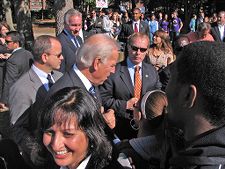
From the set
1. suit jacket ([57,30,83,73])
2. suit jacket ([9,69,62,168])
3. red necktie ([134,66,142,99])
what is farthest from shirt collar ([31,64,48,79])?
suit jacket ([57,30,83,73])

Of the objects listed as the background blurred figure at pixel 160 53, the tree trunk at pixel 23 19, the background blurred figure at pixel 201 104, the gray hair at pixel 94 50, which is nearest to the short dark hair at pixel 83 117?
the background blurred figure at pixel 201 104

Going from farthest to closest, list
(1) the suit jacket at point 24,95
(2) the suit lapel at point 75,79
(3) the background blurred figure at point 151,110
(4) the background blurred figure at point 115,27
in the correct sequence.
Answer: (4) the background blurred figure at point 115,27
(1) the suit jacket at point 24,95
(2) the suit lapel at point 75,79
(3) the background blurred figure at point 151,110

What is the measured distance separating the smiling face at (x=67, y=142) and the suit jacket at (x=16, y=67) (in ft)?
14.2

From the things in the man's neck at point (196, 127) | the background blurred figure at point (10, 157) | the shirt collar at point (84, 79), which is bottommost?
the background blurred figure at point (10, 157)

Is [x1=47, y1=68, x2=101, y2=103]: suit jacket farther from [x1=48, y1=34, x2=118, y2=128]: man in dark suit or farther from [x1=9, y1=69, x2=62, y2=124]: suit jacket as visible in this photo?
[x1=9, y1=69, x2=62, y2=124]: suit jacket

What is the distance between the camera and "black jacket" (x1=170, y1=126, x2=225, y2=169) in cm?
136

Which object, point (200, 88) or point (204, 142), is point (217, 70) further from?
point (204, 142)

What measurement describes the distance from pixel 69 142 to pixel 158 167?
49cm

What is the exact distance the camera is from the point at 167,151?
166 centimetres

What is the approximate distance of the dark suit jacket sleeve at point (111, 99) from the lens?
12.6 feet

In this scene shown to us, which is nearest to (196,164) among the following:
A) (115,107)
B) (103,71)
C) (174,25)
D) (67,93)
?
(67,93)

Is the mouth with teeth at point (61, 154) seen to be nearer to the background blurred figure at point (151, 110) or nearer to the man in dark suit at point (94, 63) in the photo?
the background blurred figure at point (151, 110)

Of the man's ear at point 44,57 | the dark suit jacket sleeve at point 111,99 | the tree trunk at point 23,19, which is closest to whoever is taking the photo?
the man's ear at point 44,57

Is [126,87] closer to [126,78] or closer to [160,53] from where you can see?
[126,78]
